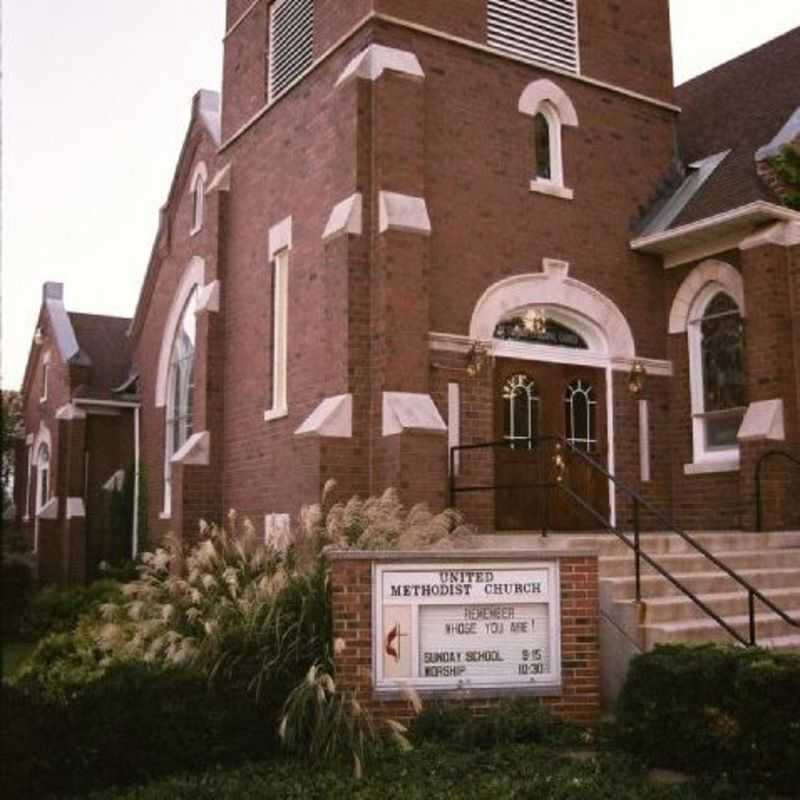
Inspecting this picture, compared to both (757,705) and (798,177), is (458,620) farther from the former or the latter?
(798,177)

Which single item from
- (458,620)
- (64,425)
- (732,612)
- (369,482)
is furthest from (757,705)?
(64,425)

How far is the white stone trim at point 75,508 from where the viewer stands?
24.4 m

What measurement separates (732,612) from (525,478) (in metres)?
4.40

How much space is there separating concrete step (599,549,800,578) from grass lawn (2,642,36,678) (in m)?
8.33

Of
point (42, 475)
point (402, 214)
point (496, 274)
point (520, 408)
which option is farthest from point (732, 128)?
point (42, 475)

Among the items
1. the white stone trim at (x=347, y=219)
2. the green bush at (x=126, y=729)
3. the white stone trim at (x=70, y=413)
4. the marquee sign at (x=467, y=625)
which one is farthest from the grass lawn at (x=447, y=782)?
the white stone trim at (x=70, y=413)

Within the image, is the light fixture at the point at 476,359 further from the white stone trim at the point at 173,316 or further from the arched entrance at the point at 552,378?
the white stone trim at the point at 173,316

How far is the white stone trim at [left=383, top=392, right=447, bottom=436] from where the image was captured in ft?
40.3

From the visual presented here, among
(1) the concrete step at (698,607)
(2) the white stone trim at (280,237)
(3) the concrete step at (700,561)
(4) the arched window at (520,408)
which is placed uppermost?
(2) the white stone trim at (280,237)

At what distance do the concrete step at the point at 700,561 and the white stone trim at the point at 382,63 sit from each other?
6841mm

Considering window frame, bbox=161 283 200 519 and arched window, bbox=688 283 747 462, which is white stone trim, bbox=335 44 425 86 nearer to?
arched window, bbox=688 283 747 462

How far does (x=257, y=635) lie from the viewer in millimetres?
8156

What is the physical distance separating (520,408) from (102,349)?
17.2 m

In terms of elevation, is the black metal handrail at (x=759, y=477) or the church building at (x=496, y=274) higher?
the church building at (x=496, y=274)
